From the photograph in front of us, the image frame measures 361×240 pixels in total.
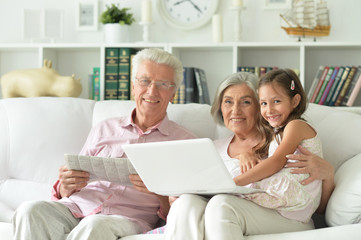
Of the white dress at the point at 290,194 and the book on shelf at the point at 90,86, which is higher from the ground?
the book on shelf at the point at 90,86

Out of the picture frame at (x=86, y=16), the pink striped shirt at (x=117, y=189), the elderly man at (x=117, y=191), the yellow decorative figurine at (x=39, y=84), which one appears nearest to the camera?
the elderly man at (x=117, y=191)

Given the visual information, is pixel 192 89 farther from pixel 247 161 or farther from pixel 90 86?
pixel 247 161

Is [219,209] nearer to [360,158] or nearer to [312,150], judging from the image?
[312,150]

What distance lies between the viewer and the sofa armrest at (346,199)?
177cm

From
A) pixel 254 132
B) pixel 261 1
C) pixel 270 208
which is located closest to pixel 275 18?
pixel 261 1

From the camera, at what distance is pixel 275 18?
130 inches

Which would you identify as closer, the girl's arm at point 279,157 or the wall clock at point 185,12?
the girl's arm at point 279,157

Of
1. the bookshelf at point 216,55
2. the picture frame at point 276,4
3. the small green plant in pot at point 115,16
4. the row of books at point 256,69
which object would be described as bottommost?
the row of books at point 256,69

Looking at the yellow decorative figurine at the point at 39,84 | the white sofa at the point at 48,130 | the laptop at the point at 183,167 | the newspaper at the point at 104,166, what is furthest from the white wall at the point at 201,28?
the laptop at the point at 183,167

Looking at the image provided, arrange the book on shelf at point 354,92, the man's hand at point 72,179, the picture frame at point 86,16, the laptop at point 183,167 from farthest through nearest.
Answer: the picture frame at point 86,16 < the book on shelf at point 354,92 < the man's hand at point 72,179 < the laptop at point 183,167

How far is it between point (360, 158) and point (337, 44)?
4.12 ft

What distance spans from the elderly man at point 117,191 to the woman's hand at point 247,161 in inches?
13.3

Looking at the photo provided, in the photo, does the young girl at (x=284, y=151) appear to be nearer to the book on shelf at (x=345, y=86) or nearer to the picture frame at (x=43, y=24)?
the book on shelf at (x=345, y=86)

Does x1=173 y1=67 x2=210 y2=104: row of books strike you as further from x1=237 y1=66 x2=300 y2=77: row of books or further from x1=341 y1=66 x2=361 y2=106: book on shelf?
x1=341 y1=66 x2=361 y2=106: book on shelf
